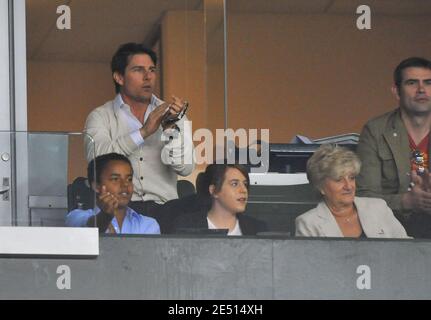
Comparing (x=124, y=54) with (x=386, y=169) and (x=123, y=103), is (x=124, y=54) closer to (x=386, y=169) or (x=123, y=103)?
(x=123, y=103)

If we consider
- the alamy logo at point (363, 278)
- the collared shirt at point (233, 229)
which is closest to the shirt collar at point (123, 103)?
the collared shirt at point (233, 229)

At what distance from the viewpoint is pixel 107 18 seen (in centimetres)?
1120

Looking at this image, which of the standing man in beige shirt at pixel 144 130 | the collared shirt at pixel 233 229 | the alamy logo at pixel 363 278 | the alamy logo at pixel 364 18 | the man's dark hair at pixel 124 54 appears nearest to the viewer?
the alamy logo at pixel 363 278

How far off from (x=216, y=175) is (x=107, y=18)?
1.32 meters

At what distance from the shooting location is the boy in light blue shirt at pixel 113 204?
10391 millimetres

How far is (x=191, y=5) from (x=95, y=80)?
0.82 meters

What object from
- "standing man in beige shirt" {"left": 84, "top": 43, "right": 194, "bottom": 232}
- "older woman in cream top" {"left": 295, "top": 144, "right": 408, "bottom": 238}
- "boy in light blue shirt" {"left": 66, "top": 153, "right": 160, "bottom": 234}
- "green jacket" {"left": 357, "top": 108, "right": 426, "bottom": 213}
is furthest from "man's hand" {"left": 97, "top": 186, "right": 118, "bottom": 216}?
"green jacket" {"left": 357, "top": 108, "right": 426, "bottom": 213}

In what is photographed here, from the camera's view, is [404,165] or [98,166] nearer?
[98,166]

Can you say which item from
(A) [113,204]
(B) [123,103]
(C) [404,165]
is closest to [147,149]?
(B) [123,103]

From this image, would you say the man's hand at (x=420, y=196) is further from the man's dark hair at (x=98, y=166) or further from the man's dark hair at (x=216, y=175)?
the man's dark hair at (x=98, y=166)

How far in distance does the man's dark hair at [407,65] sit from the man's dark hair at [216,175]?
122 centimetres

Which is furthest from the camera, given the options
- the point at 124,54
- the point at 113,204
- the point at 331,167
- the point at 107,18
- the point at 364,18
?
the point at 364,18

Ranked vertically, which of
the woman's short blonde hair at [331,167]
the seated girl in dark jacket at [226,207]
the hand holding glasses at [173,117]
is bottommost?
the seated girl in dark jacket at [226,207]

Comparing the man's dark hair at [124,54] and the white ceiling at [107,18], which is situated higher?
the white ceiling at [107,18]
